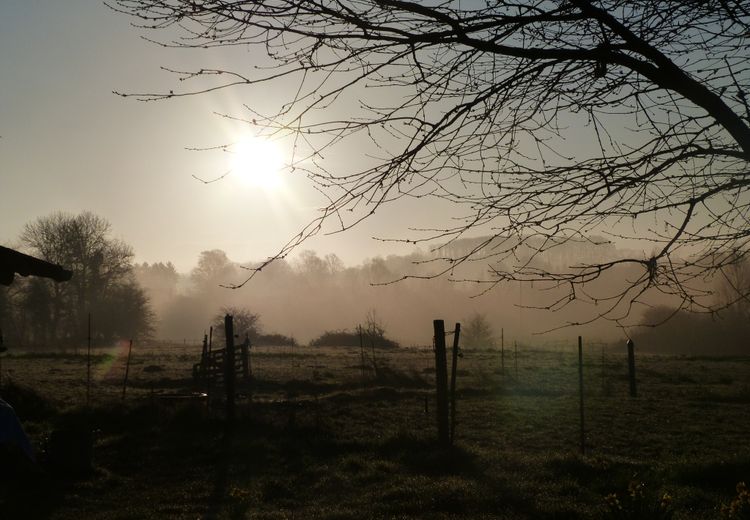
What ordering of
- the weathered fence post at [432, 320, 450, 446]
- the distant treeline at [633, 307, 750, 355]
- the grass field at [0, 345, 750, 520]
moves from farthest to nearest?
1. the distant treeline at [633, 307, 750, 355]
2. the weathered fence post at [432, 320, 450, 446]
3. the grass field at [0, 345, 750, 520]

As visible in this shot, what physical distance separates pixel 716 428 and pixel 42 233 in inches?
2090

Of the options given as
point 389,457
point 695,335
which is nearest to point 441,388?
point 389,457

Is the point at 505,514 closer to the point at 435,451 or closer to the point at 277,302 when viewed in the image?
the point at 435,451

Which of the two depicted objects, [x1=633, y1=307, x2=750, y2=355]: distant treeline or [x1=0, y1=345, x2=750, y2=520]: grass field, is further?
[x1=633, y1=307, x2=750, y2=355]: distant treeline

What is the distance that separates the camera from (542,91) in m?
3.67

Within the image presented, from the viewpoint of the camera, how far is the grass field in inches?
263

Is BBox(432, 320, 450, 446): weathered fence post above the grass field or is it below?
above

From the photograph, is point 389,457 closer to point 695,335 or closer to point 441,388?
point 441,388

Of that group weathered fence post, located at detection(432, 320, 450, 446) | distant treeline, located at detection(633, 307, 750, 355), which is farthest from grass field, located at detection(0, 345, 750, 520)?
distant treeline, located at detection(633, 307, 750, 355)

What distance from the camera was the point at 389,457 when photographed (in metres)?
9.43

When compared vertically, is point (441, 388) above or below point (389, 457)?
above

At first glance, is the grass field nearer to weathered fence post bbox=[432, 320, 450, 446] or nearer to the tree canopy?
weathered fence post bbox=[432, 320, 450, 446]

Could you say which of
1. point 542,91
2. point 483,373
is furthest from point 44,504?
point 483,373

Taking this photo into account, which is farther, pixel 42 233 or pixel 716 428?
pixel 42 233
